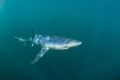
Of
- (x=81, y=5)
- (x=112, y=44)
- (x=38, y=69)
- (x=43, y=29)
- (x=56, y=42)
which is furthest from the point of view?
(x=81, y=5)

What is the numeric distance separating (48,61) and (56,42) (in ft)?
18.2

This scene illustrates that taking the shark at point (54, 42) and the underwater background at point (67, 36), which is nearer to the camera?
the shark at point (54, 42)

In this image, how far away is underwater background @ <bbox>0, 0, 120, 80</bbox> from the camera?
10367 millimetres

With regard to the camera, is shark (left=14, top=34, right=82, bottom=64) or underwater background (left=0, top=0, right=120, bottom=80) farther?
underwater background (left=0, top=0, right=120, bottom=80)

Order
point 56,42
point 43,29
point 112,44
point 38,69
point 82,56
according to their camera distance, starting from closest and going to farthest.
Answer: point 56,42, point 38,69, point 82,56, point 112,44, point 43,29

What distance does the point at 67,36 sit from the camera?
1178cm

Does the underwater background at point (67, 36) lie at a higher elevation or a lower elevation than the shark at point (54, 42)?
higher

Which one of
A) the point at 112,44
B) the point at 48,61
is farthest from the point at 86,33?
the point at 48,61

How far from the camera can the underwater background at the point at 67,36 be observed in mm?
10367

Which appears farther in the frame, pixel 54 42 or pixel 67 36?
pixel 67 36

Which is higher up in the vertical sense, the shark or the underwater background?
the underwater background

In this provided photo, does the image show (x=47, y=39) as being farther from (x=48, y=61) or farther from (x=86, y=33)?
(x=86, y=33)

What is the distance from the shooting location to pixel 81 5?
1481 cm

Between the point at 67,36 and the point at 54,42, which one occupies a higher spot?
the point at 67,36
